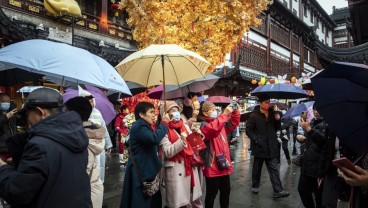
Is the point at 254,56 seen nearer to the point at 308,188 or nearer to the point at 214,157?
the point at 214,157

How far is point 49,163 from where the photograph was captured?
207cm

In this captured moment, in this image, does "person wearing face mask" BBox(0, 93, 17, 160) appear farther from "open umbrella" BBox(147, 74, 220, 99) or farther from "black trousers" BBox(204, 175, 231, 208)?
"black trousers" BBox(204, 175, 231, 208)

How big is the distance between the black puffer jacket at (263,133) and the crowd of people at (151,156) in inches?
0.8

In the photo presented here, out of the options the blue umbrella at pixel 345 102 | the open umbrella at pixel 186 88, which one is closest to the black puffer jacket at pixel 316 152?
the blue umbrella at pixel 345 102

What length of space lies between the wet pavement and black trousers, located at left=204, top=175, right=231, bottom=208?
0.94 metres

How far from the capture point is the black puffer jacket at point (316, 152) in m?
4.20

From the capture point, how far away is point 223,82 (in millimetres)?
19688

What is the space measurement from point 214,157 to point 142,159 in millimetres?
1427

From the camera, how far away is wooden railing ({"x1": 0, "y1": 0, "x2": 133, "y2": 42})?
522 inches

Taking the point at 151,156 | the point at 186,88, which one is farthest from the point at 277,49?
the point at 151,156

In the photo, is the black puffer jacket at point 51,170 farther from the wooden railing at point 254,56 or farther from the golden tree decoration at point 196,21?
the wooden railing at point 254,56

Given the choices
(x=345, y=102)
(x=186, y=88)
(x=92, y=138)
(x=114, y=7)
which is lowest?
(x=92, y=138)

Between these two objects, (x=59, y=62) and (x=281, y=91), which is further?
(x=281, y=91)

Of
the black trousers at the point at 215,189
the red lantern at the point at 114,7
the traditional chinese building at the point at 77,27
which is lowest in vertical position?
the black trousers at the point at 215,189
